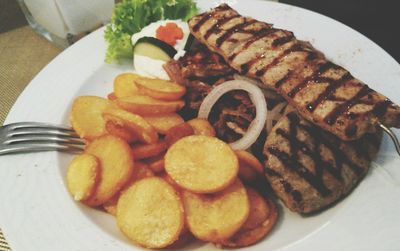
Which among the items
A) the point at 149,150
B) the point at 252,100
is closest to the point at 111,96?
the point at 149,150

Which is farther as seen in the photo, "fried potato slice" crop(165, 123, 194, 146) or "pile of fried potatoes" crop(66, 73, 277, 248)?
"fried potato slice" crop(165, 123, 194, 146)

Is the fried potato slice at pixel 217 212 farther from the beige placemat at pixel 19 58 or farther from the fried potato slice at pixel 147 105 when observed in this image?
the beige placemat at pixel 19 58

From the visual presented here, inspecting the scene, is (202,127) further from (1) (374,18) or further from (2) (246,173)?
(1) (374,18)

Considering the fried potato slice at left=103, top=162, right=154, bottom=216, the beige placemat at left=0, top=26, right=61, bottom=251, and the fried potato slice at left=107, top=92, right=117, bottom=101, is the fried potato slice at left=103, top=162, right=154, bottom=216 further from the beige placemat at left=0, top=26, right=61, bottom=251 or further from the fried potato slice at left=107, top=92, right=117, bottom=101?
the beige placemat at left=0, top=26, right=61, bottom=251

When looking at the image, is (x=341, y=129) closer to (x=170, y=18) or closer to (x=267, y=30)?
(x=267, y=30)

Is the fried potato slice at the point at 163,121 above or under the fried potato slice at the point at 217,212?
under

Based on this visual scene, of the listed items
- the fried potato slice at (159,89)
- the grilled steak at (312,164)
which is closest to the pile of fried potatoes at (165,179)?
the fried potato slice at (159,89)

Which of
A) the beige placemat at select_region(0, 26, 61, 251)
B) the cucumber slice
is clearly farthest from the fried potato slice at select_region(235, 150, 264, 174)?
the beige placemat at select_region(0, 26, 61, 251)

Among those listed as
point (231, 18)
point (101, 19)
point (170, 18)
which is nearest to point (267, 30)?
point (231, 18)
